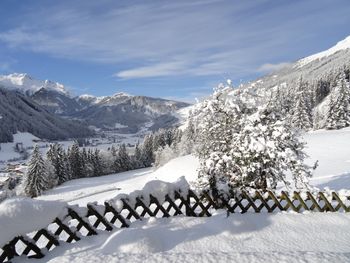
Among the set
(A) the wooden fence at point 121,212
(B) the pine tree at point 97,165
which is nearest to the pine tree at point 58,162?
(B) the pine tree at point 97,165

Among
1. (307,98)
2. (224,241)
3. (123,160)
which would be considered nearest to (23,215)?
(224,241)

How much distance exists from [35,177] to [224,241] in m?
71.3

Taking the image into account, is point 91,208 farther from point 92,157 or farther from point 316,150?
point 92,157

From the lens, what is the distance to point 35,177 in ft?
238

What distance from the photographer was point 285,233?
9156 mm

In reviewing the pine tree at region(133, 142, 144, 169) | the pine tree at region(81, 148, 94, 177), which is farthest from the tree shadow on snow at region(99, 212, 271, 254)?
the pine tree at region(133, 142, 144, 169)

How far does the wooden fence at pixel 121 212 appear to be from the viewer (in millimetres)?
7359

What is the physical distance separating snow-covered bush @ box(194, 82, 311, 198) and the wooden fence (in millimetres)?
2137

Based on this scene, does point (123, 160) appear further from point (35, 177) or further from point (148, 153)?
point (35, 177)

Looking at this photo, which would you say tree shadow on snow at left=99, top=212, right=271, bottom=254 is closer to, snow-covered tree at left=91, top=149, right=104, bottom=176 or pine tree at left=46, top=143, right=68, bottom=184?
pine tree at left=46, top=143, right=68, bottom=184

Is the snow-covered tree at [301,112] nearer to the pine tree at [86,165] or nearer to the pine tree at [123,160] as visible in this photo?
the pine tree at [123,160]

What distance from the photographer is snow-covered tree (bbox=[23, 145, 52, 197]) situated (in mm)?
72125

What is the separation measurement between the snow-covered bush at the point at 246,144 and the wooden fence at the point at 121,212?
214 centimetres

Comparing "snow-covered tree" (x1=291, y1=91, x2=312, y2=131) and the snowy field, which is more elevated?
"snow-covered tree" (x1=291, y1=91, x2=312, y2=131)
